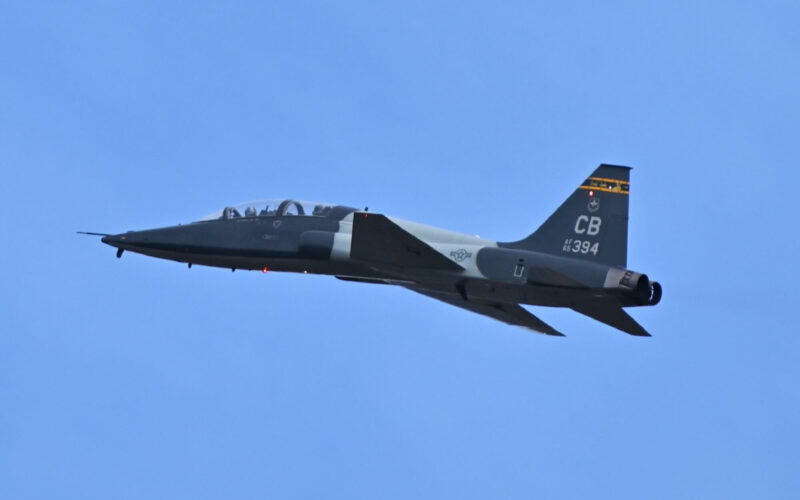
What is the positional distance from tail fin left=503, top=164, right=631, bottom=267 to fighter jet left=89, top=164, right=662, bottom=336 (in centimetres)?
2

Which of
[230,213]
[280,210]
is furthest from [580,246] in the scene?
[230,213]

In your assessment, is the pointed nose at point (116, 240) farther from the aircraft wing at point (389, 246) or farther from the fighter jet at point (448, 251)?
the aircraft wing at point (389, 246)

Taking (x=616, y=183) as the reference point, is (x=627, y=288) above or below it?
below

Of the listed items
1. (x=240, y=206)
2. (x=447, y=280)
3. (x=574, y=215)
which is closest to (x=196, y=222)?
(x=240, y=206)

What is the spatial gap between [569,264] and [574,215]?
1.33m

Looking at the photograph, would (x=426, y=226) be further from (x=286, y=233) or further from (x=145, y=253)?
(x=145, y=253)

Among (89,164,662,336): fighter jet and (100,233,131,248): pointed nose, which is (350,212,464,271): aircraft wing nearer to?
(89,164,662,336): fighter jet

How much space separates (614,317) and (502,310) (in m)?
4.69

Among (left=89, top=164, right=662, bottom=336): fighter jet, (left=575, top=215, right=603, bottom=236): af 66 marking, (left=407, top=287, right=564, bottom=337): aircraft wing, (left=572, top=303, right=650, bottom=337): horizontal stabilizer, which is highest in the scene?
(left=575, top=215, right=603, bottom=236): af 66 marking

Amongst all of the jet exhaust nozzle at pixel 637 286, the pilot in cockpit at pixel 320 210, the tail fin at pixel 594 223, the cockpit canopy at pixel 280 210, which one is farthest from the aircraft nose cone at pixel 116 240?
the jet exhaust nozzle at pixel 637 286

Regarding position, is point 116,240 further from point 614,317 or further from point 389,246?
point 614,317

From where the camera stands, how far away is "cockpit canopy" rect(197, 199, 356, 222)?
38688 millimetres

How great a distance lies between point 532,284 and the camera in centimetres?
3541

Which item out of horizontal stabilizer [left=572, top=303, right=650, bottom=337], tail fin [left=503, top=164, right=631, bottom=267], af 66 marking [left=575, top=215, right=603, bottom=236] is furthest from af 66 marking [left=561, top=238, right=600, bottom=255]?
horizontal stabilizer [left=572, top=303, right=650, bottom=337]
